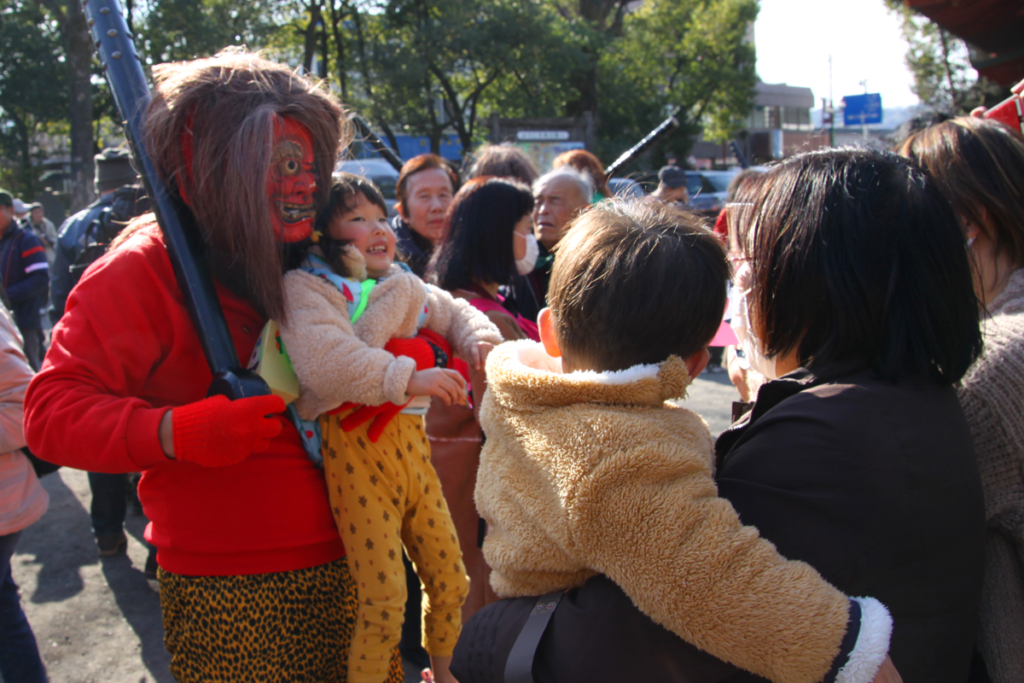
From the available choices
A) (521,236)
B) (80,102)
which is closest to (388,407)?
(521,236)

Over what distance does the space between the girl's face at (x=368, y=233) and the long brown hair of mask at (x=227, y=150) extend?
0.60 metres

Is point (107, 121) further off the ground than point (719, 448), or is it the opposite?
point (107, 121)

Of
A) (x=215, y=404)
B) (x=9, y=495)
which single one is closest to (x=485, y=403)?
(x=215, y=404)

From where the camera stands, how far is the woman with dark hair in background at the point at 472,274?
9.18 feet

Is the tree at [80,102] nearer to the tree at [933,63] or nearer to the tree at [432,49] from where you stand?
the tree at [432,49]

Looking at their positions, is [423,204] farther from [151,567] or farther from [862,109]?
[862,109]

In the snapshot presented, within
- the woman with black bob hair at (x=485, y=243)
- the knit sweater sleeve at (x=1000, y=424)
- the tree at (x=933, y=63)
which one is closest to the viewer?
the knit sweater sleeve at (x=1000, y=424)

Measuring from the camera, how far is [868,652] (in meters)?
0.92

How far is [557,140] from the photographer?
1200 cm

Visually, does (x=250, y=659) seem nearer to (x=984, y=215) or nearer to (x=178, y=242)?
(x=178, y=242)

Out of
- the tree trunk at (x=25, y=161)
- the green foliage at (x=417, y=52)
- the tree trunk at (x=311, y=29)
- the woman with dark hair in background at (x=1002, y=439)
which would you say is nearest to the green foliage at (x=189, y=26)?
the green foliage at (x=417, y=52)

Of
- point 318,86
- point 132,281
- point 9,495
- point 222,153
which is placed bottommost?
point 9,495

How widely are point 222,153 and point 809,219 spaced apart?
1.15 m

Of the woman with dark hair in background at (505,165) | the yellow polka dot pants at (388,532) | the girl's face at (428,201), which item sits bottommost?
the yellow polka dot pants at (388,532)
